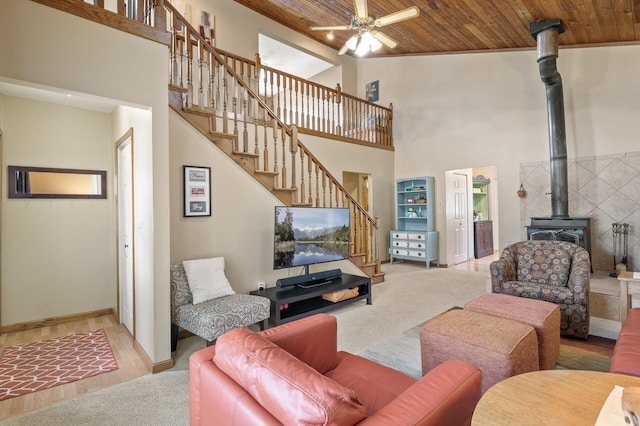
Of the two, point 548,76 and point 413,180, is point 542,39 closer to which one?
point 548,76

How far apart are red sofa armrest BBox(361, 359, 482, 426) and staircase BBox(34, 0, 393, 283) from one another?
2981mm

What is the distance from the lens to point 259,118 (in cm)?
461

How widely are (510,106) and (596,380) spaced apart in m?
5.66

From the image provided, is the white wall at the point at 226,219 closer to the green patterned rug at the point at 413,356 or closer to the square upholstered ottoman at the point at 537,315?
the green patterned rug at the point at 413,356

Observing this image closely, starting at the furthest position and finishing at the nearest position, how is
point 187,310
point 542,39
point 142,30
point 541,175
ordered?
point 541,175
point 542,39
point 187,310
point 142,30

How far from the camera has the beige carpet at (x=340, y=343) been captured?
2.01m

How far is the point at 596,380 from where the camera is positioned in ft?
4.43

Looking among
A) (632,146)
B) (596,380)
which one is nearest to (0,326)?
(596,380)

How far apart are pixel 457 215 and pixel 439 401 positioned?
21.7 ft

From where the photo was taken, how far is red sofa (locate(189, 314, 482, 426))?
3.15ft

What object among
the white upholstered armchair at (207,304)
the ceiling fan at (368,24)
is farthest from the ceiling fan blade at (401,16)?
the white upholstered armchair at (207,304)

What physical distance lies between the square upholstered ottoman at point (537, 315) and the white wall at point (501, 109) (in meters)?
3.59

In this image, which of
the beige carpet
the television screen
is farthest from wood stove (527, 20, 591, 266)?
the television screen

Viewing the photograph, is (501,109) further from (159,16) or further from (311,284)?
(159,16)
